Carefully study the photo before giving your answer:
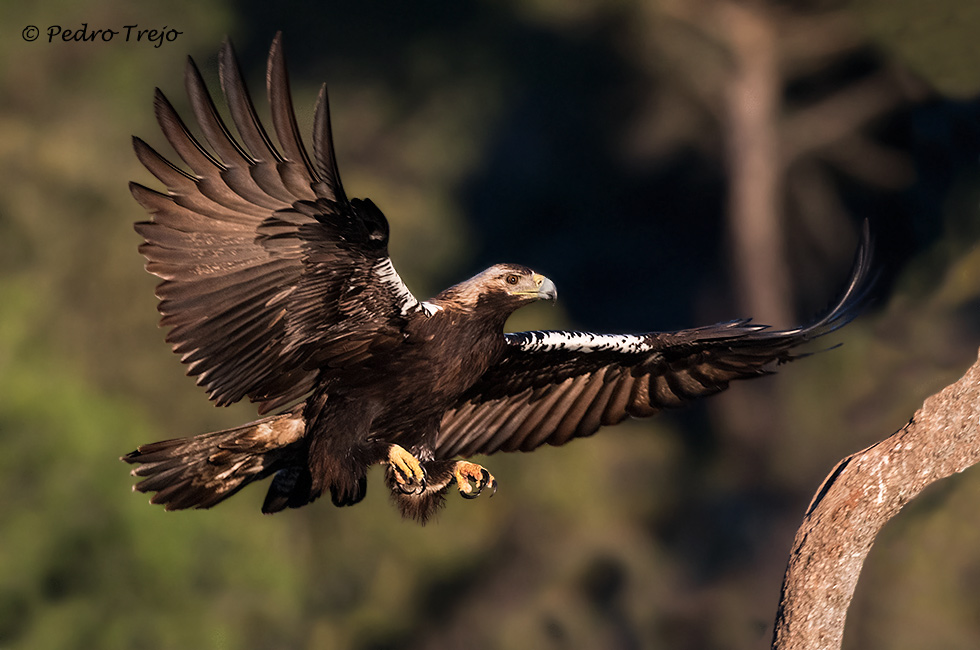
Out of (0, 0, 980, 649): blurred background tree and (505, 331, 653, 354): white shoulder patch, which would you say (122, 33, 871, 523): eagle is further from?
(0, 0, 980, 649): blurred background tree

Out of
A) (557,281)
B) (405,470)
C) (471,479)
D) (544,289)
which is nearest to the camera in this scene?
(405,470)

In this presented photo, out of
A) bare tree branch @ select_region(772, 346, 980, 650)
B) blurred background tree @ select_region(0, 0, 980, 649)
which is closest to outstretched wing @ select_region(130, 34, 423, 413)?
bare tree branch @ select_region(772, 346, 980, 650)

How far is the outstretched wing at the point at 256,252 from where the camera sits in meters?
4.35

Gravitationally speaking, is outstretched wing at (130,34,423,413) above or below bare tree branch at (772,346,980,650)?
above

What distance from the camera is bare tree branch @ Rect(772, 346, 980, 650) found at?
4676 mm

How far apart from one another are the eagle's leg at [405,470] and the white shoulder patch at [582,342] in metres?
0.86

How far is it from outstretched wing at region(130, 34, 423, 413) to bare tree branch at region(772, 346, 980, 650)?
197 centimetres

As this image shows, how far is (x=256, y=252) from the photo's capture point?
4605 millimetres

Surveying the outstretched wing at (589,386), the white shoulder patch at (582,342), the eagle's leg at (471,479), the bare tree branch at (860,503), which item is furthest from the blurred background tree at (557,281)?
the bare tree branch at (860,503)

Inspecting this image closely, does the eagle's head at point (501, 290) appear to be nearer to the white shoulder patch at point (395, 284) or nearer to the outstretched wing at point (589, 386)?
the white shoulder patch at point (395, 284)

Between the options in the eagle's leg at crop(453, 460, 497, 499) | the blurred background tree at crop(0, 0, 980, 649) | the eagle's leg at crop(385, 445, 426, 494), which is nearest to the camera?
the eagle's leg at crop(385, 445, 426, 494)

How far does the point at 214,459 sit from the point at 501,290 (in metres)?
1.61

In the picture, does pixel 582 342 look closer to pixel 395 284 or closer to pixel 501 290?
pixel 501 290

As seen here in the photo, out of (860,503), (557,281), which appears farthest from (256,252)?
(557,281)
